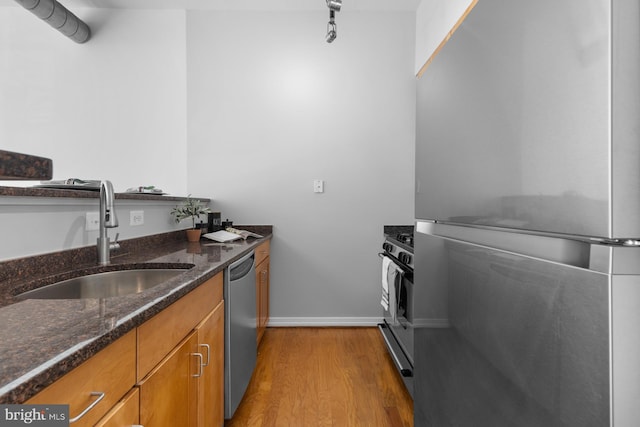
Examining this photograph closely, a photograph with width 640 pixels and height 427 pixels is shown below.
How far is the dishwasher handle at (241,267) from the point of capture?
1600 millimetres

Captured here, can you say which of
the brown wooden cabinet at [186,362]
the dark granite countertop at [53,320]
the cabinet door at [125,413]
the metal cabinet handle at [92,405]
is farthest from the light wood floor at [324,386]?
the metal cabinet handle at [92,405]

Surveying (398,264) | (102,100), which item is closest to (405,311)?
(398,264)

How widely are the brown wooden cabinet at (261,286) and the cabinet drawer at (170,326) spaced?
1055 mm

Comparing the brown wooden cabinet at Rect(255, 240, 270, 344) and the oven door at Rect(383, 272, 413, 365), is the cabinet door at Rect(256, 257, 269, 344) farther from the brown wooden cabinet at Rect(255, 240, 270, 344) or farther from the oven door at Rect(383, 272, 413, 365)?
the oven door at Rect(383, 272, 413, 365)

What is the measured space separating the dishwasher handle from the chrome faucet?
52 cm

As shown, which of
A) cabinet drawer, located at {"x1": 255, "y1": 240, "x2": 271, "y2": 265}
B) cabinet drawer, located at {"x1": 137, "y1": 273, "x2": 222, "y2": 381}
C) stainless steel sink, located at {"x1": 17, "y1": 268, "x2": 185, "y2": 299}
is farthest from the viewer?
cabinet drawer, located at {"x1": 255, "y1": 240, "x2": 271, "y2": 265}

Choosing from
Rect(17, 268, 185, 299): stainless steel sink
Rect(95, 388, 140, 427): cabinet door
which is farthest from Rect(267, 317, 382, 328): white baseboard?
Rect(95, 388, 140, 427): cabinet door

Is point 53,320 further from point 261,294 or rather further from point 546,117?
point 261,294

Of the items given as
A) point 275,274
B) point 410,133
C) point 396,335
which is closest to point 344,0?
point 410,133

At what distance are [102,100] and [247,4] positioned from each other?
5.18 feet

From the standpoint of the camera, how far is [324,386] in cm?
199

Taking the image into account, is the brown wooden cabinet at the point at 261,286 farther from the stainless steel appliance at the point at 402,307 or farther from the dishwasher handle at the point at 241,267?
the stainless steel appliance at the point at 402,307

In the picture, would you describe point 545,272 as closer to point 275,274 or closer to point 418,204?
point 418,204

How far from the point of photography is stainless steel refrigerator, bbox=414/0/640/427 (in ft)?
1.41
